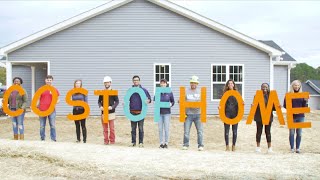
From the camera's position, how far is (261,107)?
9789mm

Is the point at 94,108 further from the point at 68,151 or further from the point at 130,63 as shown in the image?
the point at 68,151

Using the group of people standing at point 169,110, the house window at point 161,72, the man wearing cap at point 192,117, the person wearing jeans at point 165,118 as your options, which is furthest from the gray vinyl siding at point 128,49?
the man wearing cap at point 192,117

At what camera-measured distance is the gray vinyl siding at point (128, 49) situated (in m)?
19.1

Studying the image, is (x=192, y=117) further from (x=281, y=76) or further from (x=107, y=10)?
(x=281, y=76)

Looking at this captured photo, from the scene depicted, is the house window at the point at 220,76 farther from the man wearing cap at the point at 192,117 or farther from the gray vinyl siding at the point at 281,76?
the man wearing cap at the point at 192,117

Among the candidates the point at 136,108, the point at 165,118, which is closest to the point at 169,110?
the point at 165,118

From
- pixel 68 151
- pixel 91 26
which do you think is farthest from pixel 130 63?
pixel 68 151

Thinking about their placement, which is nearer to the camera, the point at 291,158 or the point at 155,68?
the point at 291,158

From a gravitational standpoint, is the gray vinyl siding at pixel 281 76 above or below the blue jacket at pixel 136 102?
above

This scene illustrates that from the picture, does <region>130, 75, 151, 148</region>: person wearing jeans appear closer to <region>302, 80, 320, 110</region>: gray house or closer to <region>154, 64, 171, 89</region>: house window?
<region>154, 64, 171, 89</region>: house window

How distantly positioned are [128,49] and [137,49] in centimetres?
41

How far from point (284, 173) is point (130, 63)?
13.1 metres

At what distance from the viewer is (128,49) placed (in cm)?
1919

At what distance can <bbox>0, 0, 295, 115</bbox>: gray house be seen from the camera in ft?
62.6
